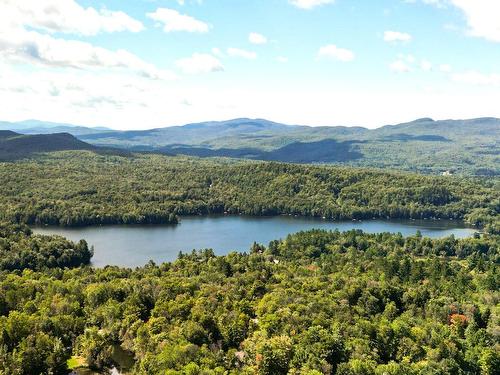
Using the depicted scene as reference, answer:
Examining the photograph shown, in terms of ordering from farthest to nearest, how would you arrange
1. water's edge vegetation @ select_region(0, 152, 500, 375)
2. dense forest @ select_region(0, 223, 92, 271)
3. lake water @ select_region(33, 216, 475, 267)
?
lake water @ select_region(33, 216, 475, 267), dense forest @ select_region(0, 223, 92, 271), water's edge vegetation @ select_region(0, 152, 500, 375)

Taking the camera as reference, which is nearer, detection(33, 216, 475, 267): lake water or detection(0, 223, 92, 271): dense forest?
detection(0, 223, 92, 271): dense forest

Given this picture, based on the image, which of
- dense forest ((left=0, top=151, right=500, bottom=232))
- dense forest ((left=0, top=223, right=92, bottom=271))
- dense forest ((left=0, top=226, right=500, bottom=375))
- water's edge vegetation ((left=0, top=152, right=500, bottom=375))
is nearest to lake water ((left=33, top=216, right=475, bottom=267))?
dense forest ((left=0, top=223, right=92, bottom=271))

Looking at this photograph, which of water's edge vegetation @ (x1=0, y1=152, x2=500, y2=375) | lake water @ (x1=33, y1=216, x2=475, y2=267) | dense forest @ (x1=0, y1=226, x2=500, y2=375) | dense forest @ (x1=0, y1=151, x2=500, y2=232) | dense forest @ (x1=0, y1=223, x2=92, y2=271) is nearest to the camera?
dense forest @ (x1=0, y1=226, x2=500, y2=375)

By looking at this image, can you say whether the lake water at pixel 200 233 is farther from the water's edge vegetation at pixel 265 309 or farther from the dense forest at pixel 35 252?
the water's edge vegetation at pixel 265 309

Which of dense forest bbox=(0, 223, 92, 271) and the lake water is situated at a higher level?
dense forest bbox=(0, 223, 92, 271)

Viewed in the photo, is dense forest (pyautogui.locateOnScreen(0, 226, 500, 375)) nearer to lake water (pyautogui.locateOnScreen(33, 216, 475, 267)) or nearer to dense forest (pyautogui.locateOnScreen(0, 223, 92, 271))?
dense forest (pyautogui.locateOnScreen(0, 223, 92, 271))

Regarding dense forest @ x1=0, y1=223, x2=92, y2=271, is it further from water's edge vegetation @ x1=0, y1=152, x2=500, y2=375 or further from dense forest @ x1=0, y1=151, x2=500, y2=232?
dense forest @ x1=0, y1=151, x2=500, y2=232

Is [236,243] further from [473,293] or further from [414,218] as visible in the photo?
[414,218]
